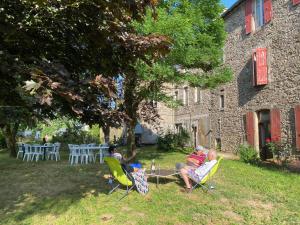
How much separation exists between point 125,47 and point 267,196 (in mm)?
4927

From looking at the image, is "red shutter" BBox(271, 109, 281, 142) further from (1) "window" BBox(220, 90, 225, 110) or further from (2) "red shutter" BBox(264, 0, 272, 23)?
(1) "window" BBox(220, 90, 225, 110)

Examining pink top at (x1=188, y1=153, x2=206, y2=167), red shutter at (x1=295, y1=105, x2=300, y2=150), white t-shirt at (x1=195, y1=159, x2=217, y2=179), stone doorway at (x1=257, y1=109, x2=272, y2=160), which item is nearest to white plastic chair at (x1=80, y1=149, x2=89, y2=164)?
pink top at (x1=188, y1=153, x2=206, y2=167)

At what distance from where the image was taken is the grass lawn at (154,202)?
18.6 ft

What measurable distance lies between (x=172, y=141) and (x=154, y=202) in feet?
39.9

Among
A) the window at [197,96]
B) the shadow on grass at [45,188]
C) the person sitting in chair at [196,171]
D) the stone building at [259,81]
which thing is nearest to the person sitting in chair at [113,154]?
the shadow on grass at [45,188]

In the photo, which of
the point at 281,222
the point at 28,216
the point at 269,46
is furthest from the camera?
the point at 269,46

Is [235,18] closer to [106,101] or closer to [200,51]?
[200,51]

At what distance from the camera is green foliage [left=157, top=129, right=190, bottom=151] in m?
18.5

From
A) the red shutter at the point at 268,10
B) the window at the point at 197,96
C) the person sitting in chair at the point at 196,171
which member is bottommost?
the person sitting in chair at the point at 196,171

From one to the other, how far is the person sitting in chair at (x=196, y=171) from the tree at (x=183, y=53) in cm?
253

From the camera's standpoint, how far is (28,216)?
593 cm

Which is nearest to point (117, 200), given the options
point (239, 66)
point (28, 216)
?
point (28, 216)

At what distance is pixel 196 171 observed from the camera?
7.35 m

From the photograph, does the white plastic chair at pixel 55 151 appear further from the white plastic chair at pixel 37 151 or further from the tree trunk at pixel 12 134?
the tree trunk at pixel 12 134
